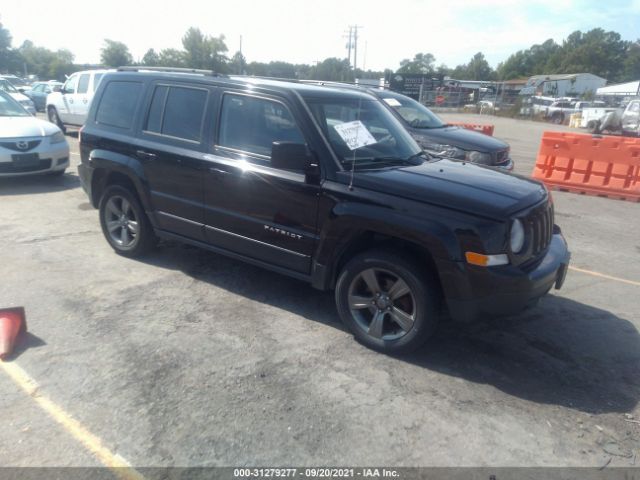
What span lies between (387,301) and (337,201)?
2.78 ft

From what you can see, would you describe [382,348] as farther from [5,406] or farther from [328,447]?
[5,406]

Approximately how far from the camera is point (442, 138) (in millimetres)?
8930

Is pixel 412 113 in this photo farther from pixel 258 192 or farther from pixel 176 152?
pixel 258 192

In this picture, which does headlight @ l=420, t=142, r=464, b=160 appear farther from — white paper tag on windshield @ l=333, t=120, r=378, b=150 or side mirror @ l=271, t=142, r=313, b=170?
side mirror @ l=271, t=142, r=313, b=170

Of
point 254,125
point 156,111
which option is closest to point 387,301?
point 254,125

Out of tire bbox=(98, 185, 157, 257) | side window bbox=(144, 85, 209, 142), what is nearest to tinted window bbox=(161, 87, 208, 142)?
side window bbox=(144, 85, 209, 142)

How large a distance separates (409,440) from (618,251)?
5124 millimetres

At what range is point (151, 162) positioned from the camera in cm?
502

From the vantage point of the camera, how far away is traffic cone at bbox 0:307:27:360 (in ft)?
12.0

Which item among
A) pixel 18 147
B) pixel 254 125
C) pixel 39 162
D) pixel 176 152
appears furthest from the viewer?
pixel 39 162

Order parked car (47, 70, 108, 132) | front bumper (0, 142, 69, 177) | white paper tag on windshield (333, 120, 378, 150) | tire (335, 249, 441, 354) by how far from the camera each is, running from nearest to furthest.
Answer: tire (335, 249, 441, 354)
white paper tag on windshield (333, 120, 378, 150)
front bumper (0, 142, 69, 177)
parked car (47, 70, 108, 132)

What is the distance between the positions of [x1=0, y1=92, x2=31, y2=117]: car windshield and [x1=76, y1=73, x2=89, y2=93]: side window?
5.82 metres

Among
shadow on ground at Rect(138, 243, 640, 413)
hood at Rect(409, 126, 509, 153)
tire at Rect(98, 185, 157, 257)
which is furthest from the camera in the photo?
hood at Rect(409, 126, 509, 153)

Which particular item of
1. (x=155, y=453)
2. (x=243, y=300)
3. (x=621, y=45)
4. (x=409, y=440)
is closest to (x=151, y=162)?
(x=243, y=300)
